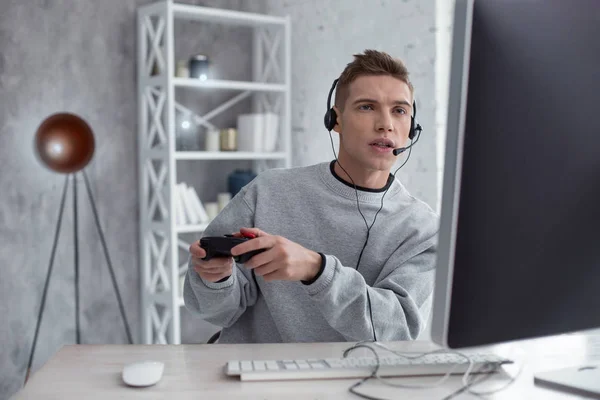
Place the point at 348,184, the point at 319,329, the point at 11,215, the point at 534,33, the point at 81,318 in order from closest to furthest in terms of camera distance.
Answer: the point at 534,33 → the point at 319,329 → the point at 348,184 → the point at 11,215 → the point at 81,318

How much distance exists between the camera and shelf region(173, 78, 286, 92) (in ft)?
10.3

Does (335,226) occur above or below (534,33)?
below

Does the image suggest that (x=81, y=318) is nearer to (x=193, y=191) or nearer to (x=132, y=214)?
(x=132, y=214)

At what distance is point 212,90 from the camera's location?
3.56m

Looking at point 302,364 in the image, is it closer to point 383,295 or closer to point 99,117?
point 383,295

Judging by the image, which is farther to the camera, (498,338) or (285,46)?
(285,46)

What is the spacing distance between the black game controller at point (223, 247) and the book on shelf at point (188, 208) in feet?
6.67

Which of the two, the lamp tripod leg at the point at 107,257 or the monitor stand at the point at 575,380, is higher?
the monitor stand at the point at 575,380

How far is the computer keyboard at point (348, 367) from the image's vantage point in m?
0.95

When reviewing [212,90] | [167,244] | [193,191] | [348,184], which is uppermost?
[212,90]

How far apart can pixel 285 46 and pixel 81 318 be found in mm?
1675

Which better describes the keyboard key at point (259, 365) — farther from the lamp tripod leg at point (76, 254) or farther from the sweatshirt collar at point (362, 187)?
the lamp tripod leg at point (76, 254)

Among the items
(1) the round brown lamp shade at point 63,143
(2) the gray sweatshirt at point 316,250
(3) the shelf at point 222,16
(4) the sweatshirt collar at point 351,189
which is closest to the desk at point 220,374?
(2) the gray sweatshirt at point 316,250

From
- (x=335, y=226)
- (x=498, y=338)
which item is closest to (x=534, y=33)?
(x=498, y=338)
